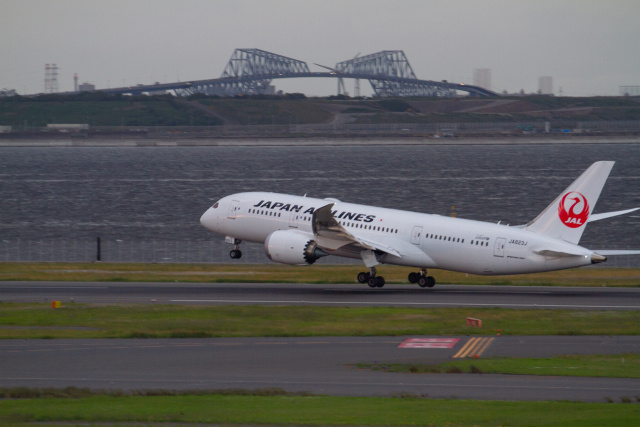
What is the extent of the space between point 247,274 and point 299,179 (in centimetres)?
10977

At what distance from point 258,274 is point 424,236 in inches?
466

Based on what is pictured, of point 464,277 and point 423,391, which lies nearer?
point 423,391

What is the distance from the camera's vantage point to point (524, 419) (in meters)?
19.6

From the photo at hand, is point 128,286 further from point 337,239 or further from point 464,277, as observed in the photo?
point 464,277

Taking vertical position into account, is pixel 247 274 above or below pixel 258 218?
below

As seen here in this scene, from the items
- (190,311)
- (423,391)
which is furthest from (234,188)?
(423,391)

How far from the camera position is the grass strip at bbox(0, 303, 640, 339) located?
3222cm

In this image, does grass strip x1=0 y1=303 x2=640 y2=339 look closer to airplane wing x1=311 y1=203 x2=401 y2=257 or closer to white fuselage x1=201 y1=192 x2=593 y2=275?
white fuselage x1=201 y1=192 x2=593 y2=275

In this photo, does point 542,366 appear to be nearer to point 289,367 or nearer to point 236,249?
point 289,367

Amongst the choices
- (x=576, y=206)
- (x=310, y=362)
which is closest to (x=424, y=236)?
(x=576, y=206)

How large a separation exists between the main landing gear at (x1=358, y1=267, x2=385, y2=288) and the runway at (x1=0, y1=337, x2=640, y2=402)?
50.2ft

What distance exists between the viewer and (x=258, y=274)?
53.0 metres

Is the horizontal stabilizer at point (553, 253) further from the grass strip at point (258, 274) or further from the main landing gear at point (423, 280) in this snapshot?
the grass strip at point (258, 274)

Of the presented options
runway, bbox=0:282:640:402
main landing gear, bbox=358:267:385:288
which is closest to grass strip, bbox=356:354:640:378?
runway, bbox=0:282:640:402
